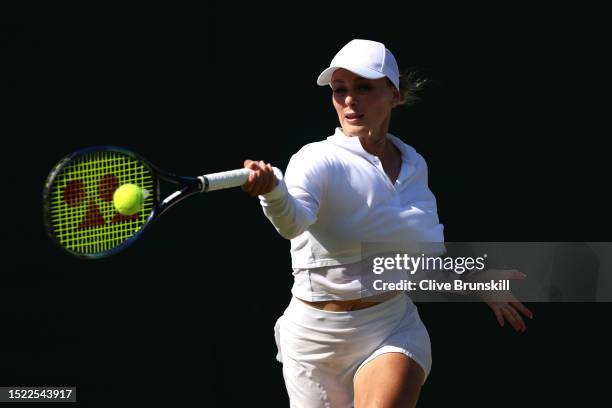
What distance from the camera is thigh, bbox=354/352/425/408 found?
3.52 m

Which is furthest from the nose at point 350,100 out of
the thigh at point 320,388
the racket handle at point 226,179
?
the thigh at point 320,388

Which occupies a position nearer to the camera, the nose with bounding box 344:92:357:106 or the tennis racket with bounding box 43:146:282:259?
the tennis racket with bounding box 43:146:282:259

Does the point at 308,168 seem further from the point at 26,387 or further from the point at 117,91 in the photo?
the point at 26,387

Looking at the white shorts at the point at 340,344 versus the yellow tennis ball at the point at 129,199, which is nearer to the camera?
the yellow tennis ball at the point at 129,199

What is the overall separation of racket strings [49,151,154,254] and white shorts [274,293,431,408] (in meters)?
0.70

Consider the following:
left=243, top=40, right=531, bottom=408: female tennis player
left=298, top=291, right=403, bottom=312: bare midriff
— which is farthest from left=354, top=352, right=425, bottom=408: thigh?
left=298, top=291, right=403, bottom=312: bare midriff

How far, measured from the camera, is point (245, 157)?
15.9 feet

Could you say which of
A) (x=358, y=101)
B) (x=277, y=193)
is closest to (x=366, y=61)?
(x=358, y=101)

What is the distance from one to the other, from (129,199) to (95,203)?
4.0 inches

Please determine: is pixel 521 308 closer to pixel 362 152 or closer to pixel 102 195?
pixel 362 152

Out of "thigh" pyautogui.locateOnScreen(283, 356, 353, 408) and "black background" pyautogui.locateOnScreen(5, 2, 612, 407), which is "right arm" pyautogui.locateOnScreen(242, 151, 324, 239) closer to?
"thigh" pyautogui.locateOnScreen(283, 356, 353, 408)

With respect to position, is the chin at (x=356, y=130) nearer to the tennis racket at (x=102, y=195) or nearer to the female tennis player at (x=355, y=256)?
the female tennis player at (x=355, y=256)

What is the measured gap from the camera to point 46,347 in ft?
15.3

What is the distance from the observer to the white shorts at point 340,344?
3701 mm
